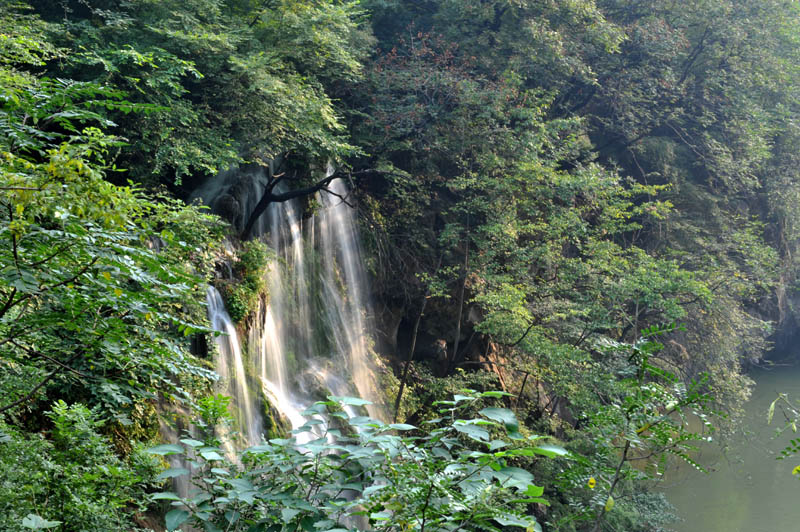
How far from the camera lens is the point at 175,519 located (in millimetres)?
1730

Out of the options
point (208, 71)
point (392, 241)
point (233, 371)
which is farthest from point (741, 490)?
point (208, 71)

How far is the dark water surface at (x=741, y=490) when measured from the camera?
12.5 meters

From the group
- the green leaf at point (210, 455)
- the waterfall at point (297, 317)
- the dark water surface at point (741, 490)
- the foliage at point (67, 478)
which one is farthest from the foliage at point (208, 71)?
the dark water surface at point (741, 490)

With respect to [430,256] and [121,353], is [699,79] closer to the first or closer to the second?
[430,256]

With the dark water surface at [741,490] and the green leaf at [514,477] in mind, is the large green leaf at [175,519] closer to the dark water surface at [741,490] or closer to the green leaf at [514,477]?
the green leaf at [514,477]

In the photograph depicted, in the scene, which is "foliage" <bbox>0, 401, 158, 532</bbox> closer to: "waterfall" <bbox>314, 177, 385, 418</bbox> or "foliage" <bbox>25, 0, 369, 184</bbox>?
"foliage" <bbox>25, 0, 369, 184</bbox>

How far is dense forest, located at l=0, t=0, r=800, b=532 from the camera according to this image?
2807mm

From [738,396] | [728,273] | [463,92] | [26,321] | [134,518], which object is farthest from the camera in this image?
[728,273]

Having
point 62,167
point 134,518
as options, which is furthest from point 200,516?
point 134,518

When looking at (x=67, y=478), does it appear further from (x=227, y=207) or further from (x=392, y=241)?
(x=392, y=241)

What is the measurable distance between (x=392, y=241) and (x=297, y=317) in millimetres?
3372

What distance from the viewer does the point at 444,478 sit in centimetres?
180

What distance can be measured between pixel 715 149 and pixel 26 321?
667 inches

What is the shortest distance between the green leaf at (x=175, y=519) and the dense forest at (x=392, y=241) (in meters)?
0.01
